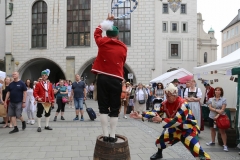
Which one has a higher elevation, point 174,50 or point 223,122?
point 174,50

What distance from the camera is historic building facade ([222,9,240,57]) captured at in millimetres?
51375

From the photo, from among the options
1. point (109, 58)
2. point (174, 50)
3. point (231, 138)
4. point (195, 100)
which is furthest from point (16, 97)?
point (174, 50)

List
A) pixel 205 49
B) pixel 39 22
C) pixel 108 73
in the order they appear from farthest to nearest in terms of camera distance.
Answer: pixel 205 49 < pixel 39 22 < pixel 108 73

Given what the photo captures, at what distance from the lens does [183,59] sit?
A: 38469mm

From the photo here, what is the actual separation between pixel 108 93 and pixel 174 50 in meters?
36.1

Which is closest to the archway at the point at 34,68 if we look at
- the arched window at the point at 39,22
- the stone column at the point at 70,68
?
the stone column at the point at 70,68

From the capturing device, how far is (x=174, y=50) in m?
39.1

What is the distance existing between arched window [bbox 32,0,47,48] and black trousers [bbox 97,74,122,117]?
26.8m

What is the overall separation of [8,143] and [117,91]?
3.95 m

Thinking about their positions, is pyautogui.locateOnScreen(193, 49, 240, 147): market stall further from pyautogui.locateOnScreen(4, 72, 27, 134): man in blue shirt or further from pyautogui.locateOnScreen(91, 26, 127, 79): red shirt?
pyautogui.locateOnScreen(4, 72, 27, 134): man in blue shirt

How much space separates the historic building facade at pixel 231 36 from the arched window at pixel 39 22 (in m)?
36.4

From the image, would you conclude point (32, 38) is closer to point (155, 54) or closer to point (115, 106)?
point (155, 54)

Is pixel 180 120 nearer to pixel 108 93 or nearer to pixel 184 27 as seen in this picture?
A: pixel 108 93

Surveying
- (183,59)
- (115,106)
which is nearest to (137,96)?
(115,106)
